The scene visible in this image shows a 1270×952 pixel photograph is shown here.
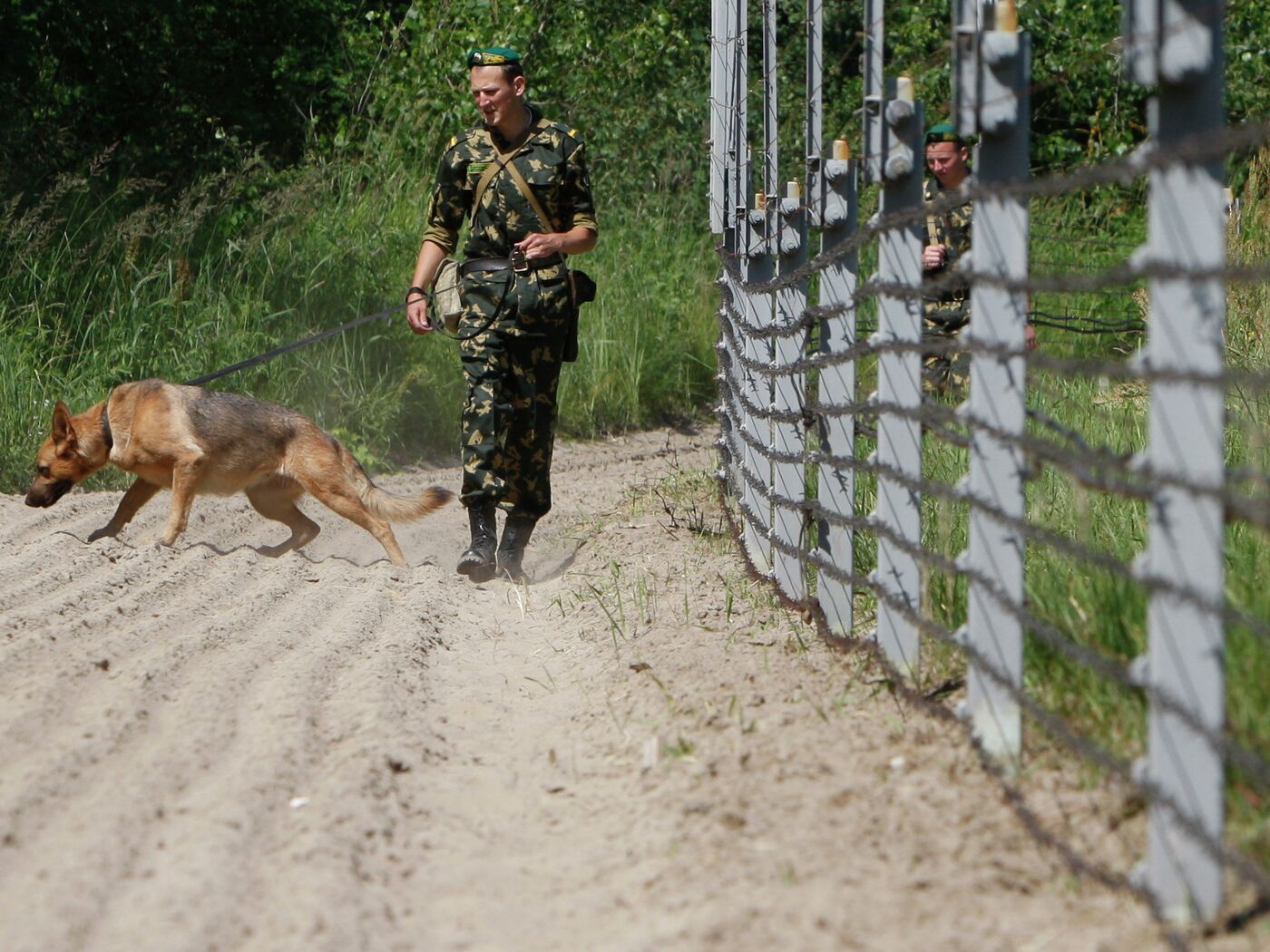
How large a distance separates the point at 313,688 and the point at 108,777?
97 centimetres

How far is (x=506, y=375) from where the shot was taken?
6809 mm

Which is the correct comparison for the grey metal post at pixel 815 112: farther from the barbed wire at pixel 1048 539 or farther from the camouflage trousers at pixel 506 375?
the camouflage trousers at pixel 506 375

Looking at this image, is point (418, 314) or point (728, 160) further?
point (728, 160)

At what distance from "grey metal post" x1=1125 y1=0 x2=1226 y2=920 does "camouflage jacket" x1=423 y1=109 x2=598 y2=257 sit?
14.7ft

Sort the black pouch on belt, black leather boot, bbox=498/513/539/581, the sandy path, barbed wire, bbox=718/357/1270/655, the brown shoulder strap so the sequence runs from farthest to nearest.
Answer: black leather boot, bbox=498/513/539/581
the black pouch on belt
the brown shoulder strap
the sandy path
barbed wire, bbox=718/357/1270/655

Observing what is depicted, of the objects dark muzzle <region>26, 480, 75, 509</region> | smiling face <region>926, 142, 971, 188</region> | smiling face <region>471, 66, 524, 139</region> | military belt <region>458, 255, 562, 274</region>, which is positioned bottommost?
dark muzzle <region>26, 480, 75, 509</region>

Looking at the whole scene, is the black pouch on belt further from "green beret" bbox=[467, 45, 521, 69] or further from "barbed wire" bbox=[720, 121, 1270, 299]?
"barbed wire" bbox=[720, 121, 1270, 299]

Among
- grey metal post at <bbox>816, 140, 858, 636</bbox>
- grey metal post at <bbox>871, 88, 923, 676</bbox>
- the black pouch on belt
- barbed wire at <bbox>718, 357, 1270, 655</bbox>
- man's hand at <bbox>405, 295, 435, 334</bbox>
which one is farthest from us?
the black pouch on belt

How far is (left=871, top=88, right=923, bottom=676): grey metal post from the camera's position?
3898 millimetres

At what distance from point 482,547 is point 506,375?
80cm

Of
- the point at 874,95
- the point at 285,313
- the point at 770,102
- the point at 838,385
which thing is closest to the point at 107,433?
the point at 285,313

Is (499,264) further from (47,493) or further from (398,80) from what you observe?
(398,80)

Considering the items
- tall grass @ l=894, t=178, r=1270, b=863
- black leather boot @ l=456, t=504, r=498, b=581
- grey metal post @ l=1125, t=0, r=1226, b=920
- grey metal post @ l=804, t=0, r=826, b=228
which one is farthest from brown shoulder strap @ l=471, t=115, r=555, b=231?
grey metal post @ l=1125, t=0, r=1226, b=920

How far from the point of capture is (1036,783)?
3.18m
